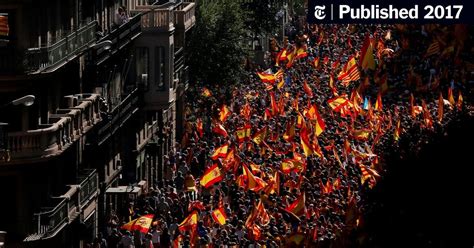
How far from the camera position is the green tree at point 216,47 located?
90.8 m

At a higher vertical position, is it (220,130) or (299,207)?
(299,207)

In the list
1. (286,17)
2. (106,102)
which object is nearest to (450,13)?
(106,102)

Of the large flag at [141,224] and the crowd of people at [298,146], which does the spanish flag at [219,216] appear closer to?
the crowd of people at [298,146]

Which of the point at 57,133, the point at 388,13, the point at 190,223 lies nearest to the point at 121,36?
the point at 190,223

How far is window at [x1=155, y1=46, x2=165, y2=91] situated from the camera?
7325cm

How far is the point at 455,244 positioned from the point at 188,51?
3866 centimetres

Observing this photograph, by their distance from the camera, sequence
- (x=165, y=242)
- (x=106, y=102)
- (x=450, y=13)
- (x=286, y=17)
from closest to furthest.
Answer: (x=450, y=13)
(x=165, y=242)
(x=106, y=102)
(x=286, y=17)

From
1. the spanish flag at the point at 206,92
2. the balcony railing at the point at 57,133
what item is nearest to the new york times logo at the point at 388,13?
the balcony railing at the point at 57,133

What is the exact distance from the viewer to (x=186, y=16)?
269ft

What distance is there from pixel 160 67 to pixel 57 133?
1787 centimetres

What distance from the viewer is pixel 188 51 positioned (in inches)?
3543

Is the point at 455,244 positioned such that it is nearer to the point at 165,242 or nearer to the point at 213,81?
the point at 165,242

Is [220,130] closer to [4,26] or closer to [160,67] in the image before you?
[160,67]

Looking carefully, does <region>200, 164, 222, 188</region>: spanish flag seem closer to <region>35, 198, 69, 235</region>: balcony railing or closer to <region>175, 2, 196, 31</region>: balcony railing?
<region>35, 198, 69, 235</region>: balcony railing
